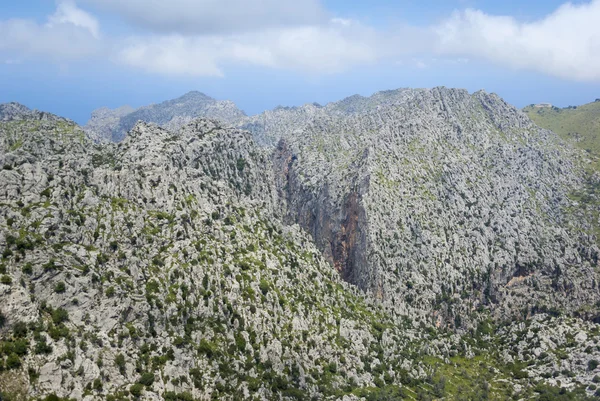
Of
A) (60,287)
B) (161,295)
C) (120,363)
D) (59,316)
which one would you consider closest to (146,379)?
(120,363)


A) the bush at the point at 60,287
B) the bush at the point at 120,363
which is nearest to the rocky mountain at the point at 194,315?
the bush at the point at 60,287

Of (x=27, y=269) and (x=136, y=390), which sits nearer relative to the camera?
(x=136, y=390)

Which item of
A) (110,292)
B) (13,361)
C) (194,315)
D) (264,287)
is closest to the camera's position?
(13,361)

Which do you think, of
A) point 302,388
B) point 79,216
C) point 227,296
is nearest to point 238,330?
point 227,296

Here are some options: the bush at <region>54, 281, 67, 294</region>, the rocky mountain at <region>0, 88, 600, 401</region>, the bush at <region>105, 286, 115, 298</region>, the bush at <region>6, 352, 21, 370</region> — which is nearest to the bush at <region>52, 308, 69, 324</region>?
the rocky mountain at <region>0, 88, 600, 401</region>

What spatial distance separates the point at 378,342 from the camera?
16412cm

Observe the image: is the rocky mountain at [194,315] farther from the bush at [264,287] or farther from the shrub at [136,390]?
the bush at [264,287]

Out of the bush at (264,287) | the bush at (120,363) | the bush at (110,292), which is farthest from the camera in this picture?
the bush at (264,287)

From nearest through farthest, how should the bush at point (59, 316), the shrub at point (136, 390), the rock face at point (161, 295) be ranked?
the shrub at point (136, 390) < the rock face at point (161, 295) < the bush at point (59, 316)

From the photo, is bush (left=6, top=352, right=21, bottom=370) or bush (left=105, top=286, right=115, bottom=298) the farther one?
bush (left=105, top=286, right=115, bottom=298)

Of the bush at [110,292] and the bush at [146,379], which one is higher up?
the bush at [110,292]

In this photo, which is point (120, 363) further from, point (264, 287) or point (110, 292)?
point (264, 287)

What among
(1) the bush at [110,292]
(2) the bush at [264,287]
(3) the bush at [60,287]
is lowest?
(2) the bush at [264,287]

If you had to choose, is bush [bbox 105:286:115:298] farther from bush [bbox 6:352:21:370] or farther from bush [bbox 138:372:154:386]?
bush [bbox 6:352:21:370]
